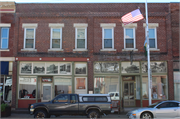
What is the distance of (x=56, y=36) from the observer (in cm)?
1781

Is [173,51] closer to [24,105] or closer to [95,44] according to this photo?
[95,44]

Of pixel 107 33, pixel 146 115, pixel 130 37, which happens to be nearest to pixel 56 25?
pixel 107 33

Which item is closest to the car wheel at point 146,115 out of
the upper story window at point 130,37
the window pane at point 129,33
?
the upper story window at point 130,37

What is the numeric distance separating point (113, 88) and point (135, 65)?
283 centimetres

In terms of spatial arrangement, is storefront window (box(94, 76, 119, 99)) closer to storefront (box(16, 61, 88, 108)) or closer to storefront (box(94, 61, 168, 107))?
storefront (box(94, 61, 168, 107))

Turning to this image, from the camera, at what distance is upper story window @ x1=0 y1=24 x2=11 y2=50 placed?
17719 mm

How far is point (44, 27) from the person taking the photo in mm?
17766

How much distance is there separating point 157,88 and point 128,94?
2608mm

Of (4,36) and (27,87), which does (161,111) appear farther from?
(4,36)

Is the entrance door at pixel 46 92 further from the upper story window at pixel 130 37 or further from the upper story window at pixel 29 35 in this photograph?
the upper story window at pixel 130 37

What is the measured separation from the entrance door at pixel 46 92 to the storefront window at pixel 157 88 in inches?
328

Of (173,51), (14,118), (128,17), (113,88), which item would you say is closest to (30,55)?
(14,118)

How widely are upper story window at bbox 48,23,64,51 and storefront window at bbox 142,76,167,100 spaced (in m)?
8.19

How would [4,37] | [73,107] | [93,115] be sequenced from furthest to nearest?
[4,37] → [73,107] → [93,115]
